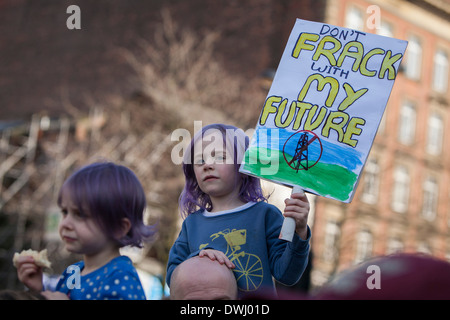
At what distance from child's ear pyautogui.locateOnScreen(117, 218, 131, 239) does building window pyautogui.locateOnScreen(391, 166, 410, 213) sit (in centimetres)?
2169

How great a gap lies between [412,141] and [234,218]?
22614 mm

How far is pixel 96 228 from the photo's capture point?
2.82 m

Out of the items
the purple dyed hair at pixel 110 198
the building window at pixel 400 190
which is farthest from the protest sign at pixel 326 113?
the building window at pixel 400 190

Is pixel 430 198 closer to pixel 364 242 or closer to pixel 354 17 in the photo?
pixel 364 242

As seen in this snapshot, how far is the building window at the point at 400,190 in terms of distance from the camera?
24.1 meters

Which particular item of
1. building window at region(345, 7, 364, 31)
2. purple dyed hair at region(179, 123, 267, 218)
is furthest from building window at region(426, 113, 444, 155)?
purple dyed hair at region(179, 123, 267, 218)

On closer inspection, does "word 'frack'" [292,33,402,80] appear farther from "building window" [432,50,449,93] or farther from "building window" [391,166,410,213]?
"building window" [432,50,449,93]

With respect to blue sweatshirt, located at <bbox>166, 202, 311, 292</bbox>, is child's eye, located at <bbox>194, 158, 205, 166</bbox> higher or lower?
higher

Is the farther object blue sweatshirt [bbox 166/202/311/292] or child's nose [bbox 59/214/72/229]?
child's nose [bbox 59/214/72/229]

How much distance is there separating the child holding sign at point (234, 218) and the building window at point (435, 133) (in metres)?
23.6

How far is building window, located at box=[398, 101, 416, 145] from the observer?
24.8 m

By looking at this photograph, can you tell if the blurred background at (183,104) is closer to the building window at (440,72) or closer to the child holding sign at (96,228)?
the building window at (440,72)

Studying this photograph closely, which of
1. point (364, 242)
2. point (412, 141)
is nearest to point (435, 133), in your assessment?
point (412, 141)
